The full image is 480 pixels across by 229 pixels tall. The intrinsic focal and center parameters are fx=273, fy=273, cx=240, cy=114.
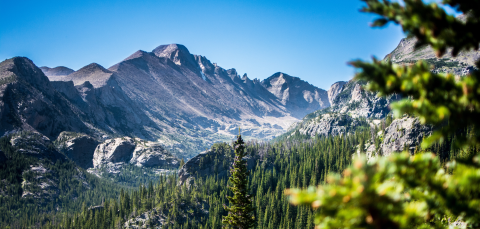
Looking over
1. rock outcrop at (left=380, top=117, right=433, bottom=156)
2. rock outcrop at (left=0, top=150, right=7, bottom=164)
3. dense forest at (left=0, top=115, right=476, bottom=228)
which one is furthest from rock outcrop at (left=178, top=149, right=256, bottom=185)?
rock outcrop at (left=0, top=150, right=7, bottom=164)

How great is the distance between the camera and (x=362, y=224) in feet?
11.4

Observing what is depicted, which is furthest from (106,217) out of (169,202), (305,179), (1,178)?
(1,178)

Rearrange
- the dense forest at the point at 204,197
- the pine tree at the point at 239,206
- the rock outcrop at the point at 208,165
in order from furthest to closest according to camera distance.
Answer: the rock outcrop at the point at 208,165
the dense forest at the point at 204,197
the pine tree at the point at 239,206

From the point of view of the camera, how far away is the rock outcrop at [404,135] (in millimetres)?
99688

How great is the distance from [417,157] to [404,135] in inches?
4570

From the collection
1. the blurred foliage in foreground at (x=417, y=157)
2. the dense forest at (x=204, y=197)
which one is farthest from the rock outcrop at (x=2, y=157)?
the blurred foliage in foreground at (x=417, y=157)

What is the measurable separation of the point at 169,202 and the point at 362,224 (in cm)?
11420

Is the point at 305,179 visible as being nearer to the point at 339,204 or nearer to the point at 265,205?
the point at 265,205

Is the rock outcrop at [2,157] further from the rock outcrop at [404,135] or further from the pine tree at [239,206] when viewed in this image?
the rock outcrop at [404,135]

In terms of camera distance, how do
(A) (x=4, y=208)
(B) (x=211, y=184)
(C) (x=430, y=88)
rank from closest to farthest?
1. (C) (x=430, y=88)
2. (B) (x=211, y=184)
3. (A) (x=4, y=208)

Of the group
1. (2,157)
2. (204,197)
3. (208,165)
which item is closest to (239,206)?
(204,197)

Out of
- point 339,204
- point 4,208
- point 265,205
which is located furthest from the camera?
point 4,208

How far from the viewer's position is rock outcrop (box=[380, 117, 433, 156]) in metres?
99.7

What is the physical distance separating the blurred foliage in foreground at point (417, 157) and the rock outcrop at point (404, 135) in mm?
109302
